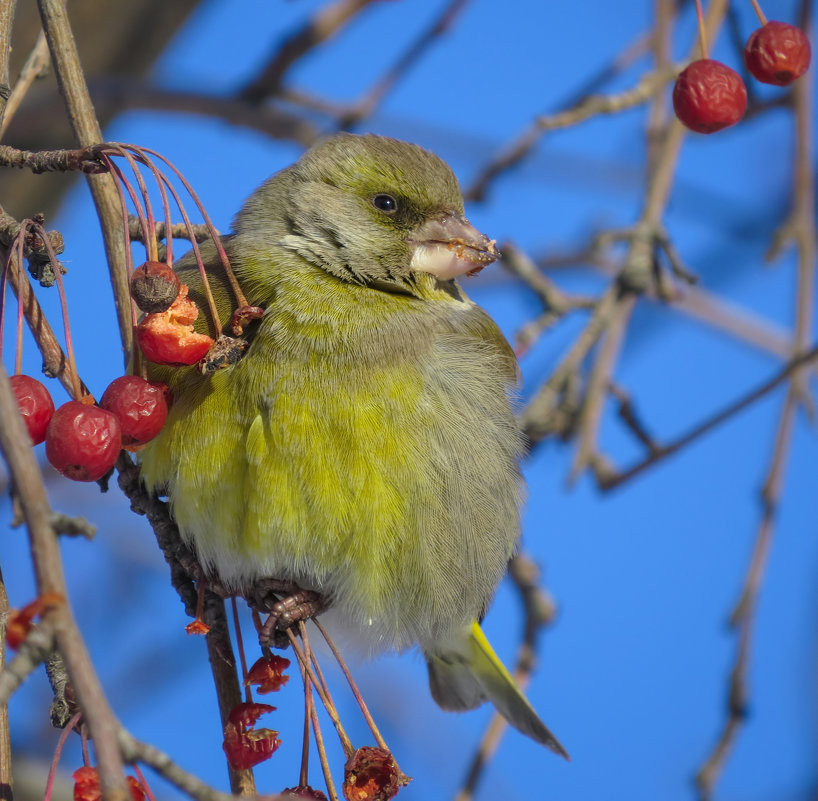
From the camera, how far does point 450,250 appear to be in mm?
2803

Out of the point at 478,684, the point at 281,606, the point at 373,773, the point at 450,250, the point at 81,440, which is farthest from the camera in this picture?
the point at 478,684

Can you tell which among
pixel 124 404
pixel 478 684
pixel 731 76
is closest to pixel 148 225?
pixel 124 404

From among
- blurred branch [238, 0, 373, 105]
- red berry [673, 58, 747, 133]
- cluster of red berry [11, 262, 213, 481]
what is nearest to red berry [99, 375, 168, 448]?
cluster of red berry [11, 262, 213, 481]

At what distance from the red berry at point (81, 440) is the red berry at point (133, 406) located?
0.52 ft

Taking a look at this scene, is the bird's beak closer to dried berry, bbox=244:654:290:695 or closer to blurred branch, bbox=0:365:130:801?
dried berry, bbox=244:654:290:695

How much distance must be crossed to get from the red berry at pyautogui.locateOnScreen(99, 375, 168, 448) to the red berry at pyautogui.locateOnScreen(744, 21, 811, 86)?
4.86 ft

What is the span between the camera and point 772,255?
134 inches

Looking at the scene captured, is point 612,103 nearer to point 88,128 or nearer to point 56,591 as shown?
point 88,128

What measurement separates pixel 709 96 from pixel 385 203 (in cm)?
90

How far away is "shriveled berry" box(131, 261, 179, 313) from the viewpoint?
1.74 meters

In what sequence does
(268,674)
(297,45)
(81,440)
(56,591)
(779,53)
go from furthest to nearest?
(297,45) < (779,53) < (268,674) < (81,440) < (56,591)

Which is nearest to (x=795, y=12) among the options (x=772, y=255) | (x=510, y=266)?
(x=772, y=255)

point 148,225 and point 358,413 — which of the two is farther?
point 358,413

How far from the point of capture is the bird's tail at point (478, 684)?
322 centimetres
